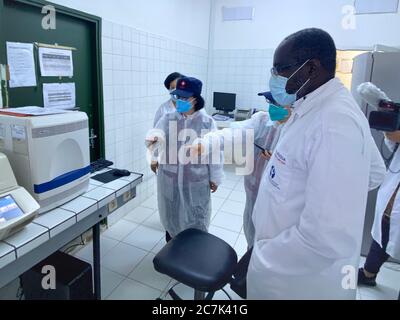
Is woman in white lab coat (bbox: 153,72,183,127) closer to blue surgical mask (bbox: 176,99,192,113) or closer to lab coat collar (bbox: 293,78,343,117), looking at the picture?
blue surgical mask (bbox: 176,99,192,113)

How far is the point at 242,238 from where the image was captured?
260 centimetres

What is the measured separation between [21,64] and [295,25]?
393cm

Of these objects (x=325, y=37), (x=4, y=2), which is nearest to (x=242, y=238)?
(x=325, y=37)

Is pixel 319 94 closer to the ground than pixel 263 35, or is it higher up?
closer to the ground

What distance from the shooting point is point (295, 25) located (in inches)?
166

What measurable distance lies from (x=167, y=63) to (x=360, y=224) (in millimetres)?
3063

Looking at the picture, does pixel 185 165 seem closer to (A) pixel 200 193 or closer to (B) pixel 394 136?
(A) pixel 200 193

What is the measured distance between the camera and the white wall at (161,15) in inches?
88.7

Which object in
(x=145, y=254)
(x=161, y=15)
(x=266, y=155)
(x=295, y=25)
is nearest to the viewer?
(x=266, y=155)

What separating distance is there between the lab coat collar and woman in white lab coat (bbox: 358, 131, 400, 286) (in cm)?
116

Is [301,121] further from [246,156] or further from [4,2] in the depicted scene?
[4,2]

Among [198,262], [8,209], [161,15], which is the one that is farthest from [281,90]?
[161,15]

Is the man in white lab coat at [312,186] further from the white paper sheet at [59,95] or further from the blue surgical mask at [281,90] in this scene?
the white paper sheet at [59,95]

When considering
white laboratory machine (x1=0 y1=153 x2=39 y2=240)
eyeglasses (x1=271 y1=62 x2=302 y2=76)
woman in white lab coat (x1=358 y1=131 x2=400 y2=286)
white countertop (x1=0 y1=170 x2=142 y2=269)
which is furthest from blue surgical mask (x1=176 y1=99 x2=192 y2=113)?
woman in white lab coat (x1=358 y1=131 x2=400 y2=286)
